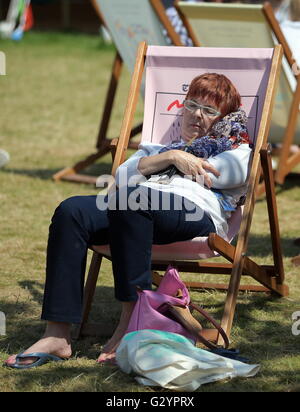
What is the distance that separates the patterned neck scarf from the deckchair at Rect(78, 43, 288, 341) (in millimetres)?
86

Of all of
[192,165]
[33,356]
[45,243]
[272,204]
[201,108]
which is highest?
[201,108]

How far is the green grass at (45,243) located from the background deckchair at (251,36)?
49 centimetres

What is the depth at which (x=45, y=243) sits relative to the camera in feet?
17.1

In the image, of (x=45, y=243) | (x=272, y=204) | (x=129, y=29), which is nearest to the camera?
(x=272, y=204)

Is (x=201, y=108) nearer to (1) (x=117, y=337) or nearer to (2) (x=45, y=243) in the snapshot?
(1) (x=117, y=337)

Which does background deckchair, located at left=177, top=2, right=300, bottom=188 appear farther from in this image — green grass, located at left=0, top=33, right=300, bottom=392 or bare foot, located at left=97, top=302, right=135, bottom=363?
bare foot, located at left=97, top=302, right=135, bottom=363

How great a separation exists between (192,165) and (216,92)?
469mm

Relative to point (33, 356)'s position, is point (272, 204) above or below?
above

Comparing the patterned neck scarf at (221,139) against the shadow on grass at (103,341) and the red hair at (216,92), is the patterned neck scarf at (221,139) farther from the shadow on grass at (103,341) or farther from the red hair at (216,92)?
the shadow on grass at (103,341)

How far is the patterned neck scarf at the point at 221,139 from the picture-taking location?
151 inches

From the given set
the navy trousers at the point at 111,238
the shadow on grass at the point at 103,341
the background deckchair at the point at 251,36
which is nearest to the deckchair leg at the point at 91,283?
the shadow on grass at the point at 103,341

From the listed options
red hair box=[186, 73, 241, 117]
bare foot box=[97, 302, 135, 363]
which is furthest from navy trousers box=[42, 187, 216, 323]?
red hair box=[186, 73, 241, 117]

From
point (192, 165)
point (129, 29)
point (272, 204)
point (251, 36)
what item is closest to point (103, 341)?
point (192, 165)

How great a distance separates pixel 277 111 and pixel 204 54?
2.10 meters
